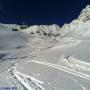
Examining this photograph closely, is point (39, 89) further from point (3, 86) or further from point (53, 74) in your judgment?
point (53, 74)

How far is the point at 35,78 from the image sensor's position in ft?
27.1

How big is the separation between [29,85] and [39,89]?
0.57 m

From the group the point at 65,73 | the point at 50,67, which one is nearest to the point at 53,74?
the point at 65,73

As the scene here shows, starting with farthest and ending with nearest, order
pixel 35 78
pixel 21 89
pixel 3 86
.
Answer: pixel 35 78 → pixel 3 86 → pixel 21 89

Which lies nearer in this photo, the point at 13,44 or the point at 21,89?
the point at 21,89

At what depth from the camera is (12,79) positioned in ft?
27.1

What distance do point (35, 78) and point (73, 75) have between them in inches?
67.9

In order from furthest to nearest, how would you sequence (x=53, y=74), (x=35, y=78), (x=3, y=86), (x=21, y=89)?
(x=53, y=74) < (x=35, y=78) < (x=3, y=86) < (x=21, y=89)

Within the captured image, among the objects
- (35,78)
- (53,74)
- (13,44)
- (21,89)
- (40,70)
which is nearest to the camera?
(21,89)

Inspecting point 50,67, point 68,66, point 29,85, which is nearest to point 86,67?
point 68,66

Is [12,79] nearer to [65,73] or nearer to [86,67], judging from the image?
[65,73]

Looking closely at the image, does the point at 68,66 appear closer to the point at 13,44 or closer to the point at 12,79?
the point at 12,79

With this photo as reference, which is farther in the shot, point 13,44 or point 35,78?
point 13,44

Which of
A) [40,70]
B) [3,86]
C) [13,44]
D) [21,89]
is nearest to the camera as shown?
[21,89]
